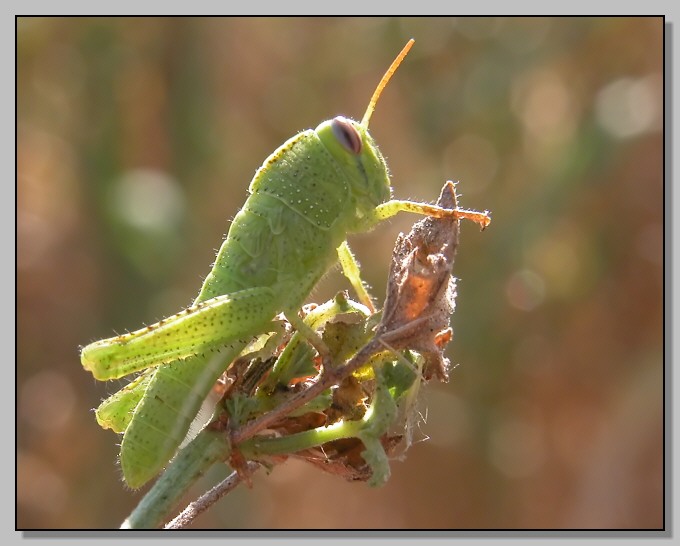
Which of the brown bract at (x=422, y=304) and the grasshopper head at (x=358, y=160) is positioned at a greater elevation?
the grasshopper head at (x=358, y=160)

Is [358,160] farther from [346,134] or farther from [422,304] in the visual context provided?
[422,304]

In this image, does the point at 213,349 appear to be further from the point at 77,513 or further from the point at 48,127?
the point at 48,127

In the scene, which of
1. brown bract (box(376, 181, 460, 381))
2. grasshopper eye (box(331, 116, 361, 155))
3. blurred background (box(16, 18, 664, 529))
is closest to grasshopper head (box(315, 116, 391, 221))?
grasshopper eye (box(331, 116, 361, 155))

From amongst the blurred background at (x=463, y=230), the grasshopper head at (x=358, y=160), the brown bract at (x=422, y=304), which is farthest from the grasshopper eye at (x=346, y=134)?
the blurred background at (x=463, y=230)

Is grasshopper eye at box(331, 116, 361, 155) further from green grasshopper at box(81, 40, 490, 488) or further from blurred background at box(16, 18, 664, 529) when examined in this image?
blurred background at box(16, 18, 664, 529)

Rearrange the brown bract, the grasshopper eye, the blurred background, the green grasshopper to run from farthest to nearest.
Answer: the blurred background → the grasshopper eye → the green grasshopper → the brown bract

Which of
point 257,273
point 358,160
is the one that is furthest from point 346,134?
point 257,273

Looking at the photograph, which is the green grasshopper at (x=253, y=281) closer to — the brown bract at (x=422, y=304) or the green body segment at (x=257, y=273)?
the green body segment at (x=257, y=273)
